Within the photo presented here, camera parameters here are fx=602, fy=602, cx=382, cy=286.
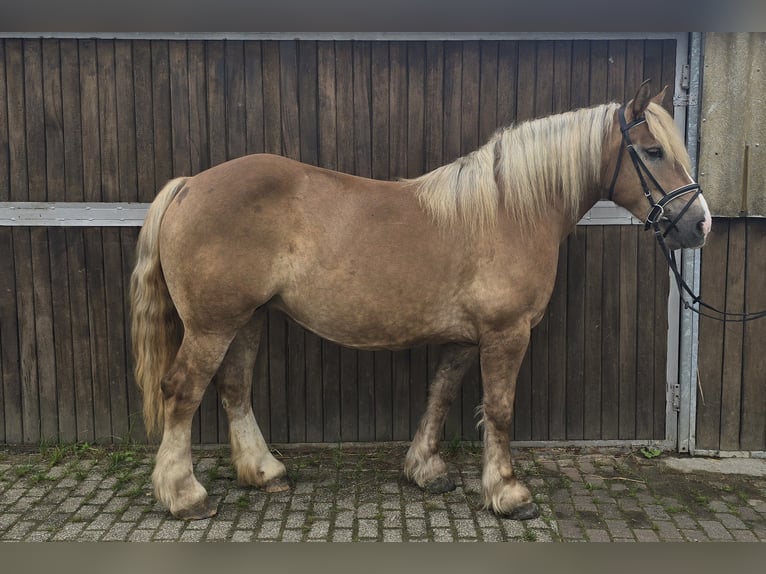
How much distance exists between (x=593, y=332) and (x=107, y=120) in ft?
12.2

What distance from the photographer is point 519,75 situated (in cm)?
418

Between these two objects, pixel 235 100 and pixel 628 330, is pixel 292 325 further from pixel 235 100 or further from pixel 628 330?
pixel 628 330

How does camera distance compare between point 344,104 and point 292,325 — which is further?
point 292,325

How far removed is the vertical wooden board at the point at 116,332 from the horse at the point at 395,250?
0.85 meters

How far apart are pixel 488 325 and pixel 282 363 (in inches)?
66.0

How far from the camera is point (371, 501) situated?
3.54m

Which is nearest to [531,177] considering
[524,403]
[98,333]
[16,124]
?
[524,403]

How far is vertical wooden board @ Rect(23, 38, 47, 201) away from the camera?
4090 mm

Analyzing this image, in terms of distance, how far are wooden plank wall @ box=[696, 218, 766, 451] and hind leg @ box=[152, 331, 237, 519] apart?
332 cm

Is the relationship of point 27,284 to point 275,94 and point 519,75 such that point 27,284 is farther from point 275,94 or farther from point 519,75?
point 519,75

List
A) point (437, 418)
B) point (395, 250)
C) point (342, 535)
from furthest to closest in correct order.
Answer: point (437, 418) < point (395, 250) < point (342, 535)

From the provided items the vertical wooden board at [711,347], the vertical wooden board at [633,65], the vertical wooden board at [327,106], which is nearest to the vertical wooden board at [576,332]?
the vertical wooden board at [711,347]

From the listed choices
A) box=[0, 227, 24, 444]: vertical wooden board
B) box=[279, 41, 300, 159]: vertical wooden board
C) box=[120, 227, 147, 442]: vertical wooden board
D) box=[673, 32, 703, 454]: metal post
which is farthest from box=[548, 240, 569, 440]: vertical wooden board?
box=[0, 227, 24, 444]: vertical wooden board

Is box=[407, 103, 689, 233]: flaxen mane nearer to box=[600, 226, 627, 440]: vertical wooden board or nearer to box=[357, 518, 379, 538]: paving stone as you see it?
box=[600, 226, 627, 440]: vertical wooden board
